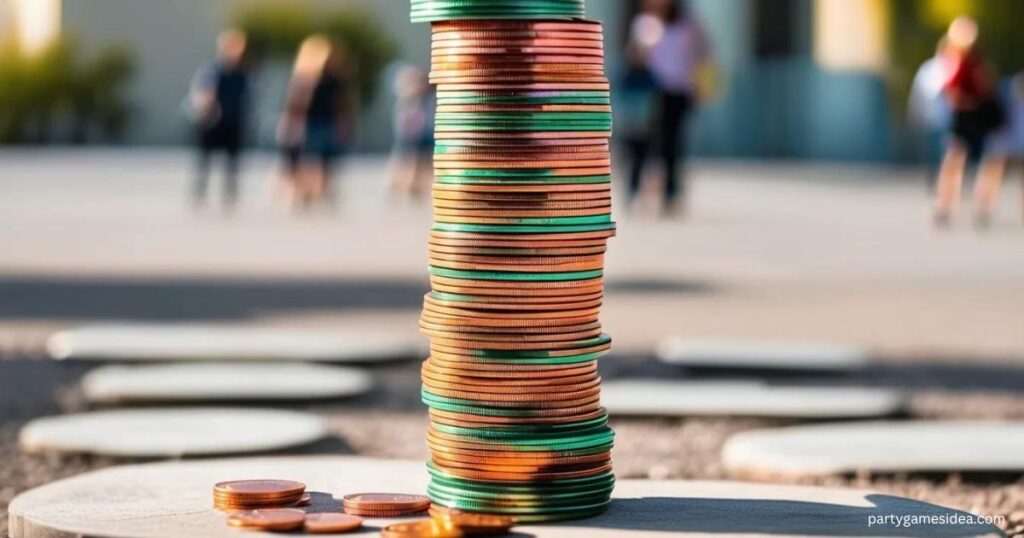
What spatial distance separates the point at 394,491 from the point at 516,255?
857 millimetres

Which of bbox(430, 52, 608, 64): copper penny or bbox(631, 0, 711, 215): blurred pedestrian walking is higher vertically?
bbox(430, 52, 608, 64): copper penny

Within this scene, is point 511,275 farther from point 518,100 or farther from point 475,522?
point 475,522

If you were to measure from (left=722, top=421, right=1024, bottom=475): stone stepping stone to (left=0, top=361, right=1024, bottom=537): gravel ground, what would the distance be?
43 mm

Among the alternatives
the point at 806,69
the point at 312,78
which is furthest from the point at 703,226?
the point at 806,69

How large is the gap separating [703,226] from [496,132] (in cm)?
1559

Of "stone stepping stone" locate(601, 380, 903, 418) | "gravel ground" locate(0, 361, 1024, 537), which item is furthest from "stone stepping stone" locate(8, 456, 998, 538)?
"stone stepping stone" locate(601, 380, 903, 418)

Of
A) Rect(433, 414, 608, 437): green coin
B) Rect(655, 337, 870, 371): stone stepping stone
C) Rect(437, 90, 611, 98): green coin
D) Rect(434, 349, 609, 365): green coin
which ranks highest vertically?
Rect(437, 90, 611, 98): green coin

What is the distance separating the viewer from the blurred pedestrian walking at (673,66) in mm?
20172

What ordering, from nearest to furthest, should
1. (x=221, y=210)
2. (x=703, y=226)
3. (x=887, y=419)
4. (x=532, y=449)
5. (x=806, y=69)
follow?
(x=532, y=449) → (x=887, y=419) → (x=703, y=226) → (x=221, y=210) → (x=806, y=69)

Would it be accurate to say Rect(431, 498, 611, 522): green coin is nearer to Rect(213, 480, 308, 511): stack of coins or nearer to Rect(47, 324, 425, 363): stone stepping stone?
Rect(213, 480, 308, 511): stack of coins

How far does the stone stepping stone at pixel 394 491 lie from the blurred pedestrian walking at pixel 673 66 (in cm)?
1467

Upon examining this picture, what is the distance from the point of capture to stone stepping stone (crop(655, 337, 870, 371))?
9.32 m

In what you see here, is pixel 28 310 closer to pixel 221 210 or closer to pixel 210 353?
pixel 210 353

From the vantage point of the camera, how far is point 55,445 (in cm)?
688
